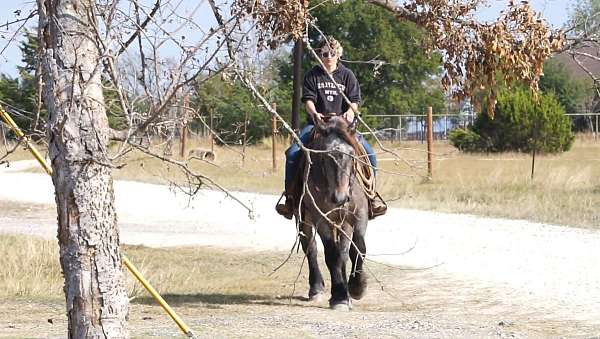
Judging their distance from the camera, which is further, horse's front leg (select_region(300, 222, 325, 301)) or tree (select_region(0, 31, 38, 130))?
horse's front leg (select_region(300, 222, 325, 301))

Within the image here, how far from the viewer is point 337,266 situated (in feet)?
38.8

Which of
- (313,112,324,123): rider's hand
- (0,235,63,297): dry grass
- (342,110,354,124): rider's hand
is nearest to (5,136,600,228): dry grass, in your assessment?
(0,235,63,297): dry grass

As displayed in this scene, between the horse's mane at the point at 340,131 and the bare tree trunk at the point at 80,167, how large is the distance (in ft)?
16.3

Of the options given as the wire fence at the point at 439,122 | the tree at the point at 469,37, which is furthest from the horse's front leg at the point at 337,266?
the wire fence at the point at 439,122

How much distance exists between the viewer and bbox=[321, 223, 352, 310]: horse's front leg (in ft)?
38.6

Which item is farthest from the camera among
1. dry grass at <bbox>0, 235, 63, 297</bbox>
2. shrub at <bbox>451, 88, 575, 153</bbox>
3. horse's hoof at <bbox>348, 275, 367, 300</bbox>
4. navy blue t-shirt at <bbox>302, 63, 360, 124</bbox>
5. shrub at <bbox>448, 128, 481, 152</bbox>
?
shrub at <bbox>448, 128, 481, 152</bbox>

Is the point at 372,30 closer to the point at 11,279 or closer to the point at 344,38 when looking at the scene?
the point at 344,38

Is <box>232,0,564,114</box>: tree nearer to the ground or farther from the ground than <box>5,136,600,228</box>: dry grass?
farther from the ground

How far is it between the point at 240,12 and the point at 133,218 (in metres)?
18.8

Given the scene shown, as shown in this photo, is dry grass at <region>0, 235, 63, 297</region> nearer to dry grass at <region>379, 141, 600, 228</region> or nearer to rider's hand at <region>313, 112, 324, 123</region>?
rider's hand at <region>313, 112, 324, 123</region>

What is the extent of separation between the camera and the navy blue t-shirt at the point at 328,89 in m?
11.6

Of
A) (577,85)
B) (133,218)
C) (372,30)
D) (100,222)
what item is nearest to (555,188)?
(133,218)

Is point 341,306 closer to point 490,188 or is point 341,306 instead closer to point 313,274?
point 313,274

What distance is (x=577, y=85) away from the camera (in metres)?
52.8
